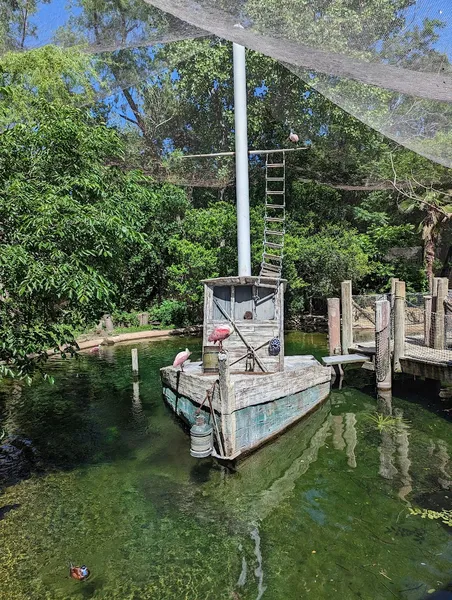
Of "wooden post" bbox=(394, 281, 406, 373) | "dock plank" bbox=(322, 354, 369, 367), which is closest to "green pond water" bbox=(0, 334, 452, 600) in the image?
"wooden post" bbox=(394, 281, 406, 373)

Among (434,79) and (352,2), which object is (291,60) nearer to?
(352,2)

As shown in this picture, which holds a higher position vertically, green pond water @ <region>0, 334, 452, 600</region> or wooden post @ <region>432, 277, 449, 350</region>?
wooden post @ <region>432, 277, 449, 350</region>

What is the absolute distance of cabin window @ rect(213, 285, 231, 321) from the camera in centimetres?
1053

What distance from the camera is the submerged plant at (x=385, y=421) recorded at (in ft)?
32.8

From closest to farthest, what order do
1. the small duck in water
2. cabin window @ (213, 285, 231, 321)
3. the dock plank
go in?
the small duck in water → cabin window @ (213, 285, 231, 321) → the dock plank

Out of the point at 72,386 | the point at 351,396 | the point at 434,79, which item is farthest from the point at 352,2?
the point at 72,386

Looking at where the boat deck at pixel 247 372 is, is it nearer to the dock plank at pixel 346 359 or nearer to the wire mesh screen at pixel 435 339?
the dock plank at pixel 346 359

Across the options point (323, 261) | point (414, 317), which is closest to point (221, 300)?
point (414, 317)

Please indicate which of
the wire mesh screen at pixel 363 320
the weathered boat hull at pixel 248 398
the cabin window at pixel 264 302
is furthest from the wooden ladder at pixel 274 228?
the weathered boat hull at pixel 248 398

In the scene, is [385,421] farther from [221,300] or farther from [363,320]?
[363,320]

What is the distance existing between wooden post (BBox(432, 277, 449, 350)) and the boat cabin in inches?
167

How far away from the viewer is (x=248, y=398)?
8164 millimetres

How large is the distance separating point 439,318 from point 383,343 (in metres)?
1.69

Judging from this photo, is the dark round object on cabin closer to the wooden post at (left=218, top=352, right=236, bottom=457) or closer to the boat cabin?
the boat cabin
